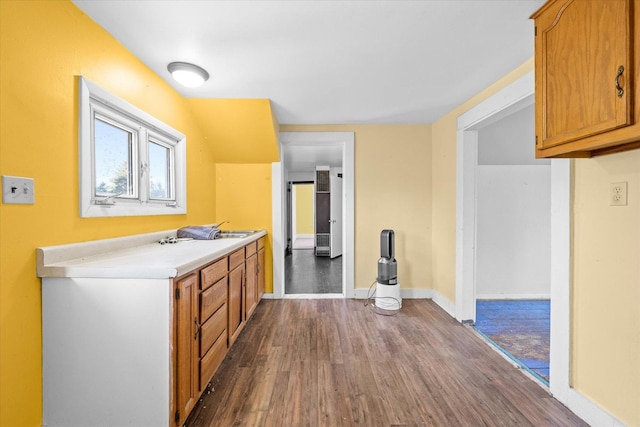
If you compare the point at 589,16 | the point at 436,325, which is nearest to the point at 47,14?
the point at 589,16

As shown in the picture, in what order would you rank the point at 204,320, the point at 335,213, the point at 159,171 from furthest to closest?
the point at 335,213, the point at 159,171, the point at 204,320

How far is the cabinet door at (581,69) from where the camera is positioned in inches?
42.6

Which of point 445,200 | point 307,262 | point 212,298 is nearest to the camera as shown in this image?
point 212,298

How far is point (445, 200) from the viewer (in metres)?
3.22

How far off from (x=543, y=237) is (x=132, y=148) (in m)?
4.36

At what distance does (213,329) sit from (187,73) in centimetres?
183

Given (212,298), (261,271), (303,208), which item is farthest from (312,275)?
(303,208)

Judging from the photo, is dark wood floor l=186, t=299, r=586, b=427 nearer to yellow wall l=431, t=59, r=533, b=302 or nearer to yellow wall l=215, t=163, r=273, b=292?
yellow wall l=431, t=59, r=533, b=302

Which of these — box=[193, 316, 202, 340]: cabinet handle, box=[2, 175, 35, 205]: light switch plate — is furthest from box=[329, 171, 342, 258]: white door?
box=[2, 175, 35, 205]: light switch plate

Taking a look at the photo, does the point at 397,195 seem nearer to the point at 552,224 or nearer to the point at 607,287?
the point at 552,224

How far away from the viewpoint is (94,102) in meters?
1.66

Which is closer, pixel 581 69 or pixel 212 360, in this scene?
pixel 581 69

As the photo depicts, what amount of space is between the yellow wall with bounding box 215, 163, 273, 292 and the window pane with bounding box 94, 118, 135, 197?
1491mm

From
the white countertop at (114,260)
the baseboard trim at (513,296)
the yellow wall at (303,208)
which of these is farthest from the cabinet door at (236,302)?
the yellow wall at (303,208)
